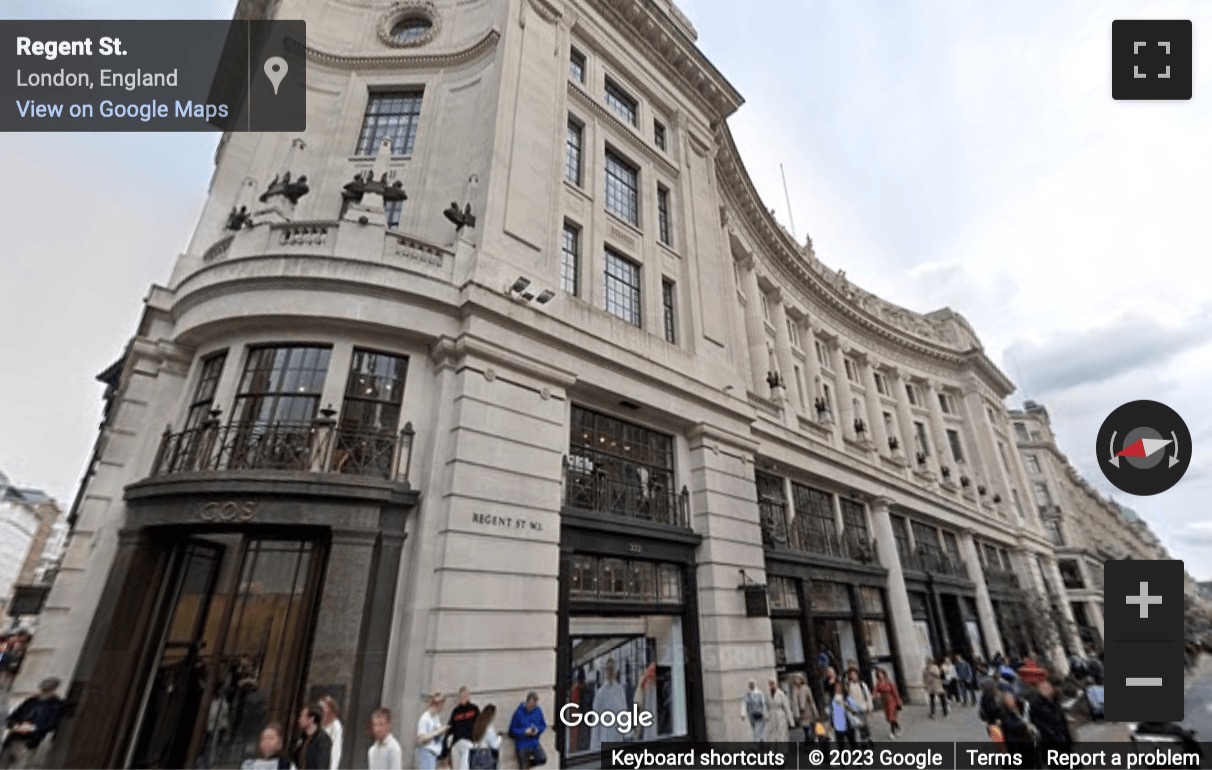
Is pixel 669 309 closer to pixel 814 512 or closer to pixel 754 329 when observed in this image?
pixel 754 329

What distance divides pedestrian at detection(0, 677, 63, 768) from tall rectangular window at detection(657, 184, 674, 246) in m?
18.0

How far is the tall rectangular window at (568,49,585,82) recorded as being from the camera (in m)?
18.3

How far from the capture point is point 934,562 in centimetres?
2891

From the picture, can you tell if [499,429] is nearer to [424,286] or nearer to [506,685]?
[424,286]

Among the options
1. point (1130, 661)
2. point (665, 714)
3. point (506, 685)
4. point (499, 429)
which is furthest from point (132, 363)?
point (1130, 661)

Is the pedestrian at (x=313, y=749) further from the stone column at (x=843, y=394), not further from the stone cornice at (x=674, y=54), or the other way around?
the stone column at (x=843, y=394)

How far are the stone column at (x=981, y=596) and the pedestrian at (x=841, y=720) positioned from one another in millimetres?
23958

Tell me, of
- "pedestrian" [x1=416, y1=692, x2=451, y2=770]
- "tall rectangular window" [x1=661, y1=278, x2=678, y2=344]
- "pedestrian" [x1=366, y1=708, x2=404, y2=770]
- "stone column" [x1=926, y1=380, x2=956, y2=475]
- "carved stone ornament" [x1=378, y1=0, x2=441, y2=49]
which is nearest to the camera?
"pedestrian" [x1=366, y1=708, x2=404, y2=770]

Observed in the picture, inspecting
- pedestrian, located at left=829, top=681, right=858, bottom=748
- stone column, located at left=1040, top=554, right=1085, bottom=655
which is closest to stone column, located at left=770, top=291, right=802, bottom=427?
pedestrian, located at left=829, top=681, right=858, bottom=748

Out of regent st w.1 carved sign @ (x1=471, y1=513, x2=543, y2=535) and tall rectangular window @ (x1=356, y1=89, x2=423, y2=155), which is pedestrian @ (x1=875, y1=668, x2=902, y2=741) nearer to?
regent st w.1 carved sign @ (x1=471, y1=513, x2=543, y2=535)

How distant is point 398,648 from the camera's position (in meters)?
9.21

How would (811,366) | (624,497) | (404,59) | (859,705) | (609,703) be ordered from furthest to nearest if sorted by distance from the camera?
(811,366), (404,59), (624,497), (859,705), (609,703)

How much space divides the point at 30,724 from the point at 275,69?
1751cm

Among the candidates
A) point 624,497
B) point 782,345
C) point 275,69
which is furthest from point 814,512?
point 275,69
